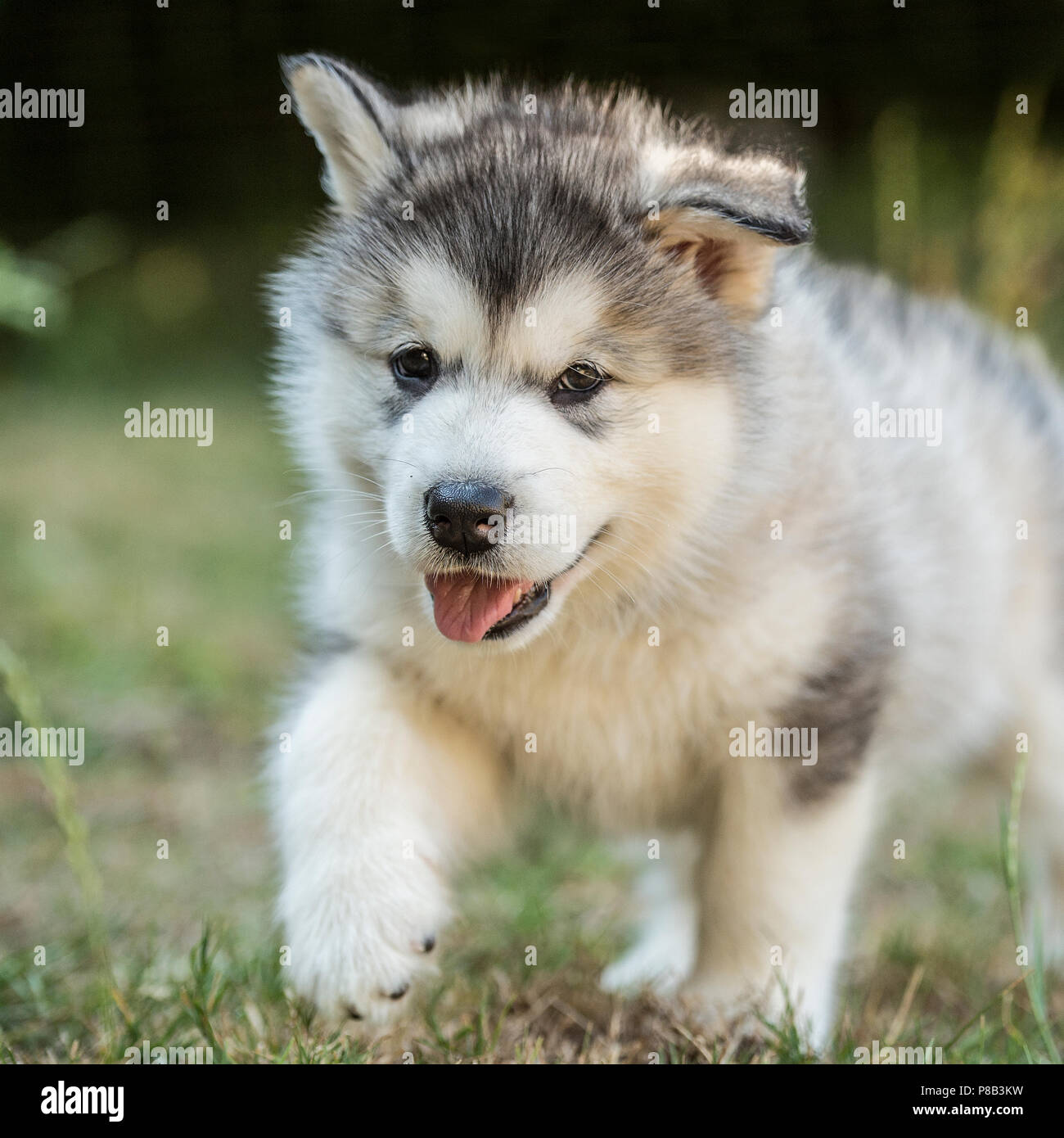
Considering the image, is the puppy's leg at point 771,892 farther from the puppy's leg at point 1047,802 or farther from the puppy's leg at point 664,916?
the puppy's leg at point 1047,802

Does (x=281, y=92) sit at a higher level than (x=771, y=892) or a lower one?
higher

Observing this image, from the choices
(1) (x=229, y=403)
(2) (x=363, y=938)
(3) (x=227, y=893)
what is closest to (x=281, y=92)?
(1) (x=229, y=403)

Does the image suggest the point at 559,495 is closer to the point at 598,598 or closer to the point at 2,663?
the point at 598,598

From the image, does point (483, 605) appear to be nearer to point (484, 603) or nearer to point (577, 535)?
point (484, 603)

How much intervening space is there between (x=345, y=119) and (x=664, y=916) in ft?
7.94

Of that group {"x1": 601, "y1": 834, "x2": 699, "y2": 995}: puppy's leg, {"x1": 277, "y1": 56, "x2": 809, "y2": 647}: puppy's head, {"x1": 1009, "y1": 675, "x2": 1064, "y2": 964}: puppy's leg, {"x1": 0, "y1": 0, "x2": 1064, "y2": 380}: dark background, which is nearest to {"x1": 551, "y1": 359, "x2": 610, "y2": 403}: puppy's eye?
{"x1": 277, "y1": 56, "x2": 809, "y2": 647}: puppy's head

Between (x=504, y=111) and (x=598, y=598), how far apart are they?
1.14m

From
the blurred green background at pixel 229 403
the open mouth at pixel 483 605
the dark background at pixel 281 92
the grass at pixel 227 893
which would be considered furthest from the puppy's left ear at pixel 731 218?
the dark background at pixel 281 92

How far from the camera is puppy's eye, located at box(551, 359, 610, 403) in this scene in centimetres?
266

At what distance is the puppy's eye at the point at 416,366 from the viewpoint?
2.72m

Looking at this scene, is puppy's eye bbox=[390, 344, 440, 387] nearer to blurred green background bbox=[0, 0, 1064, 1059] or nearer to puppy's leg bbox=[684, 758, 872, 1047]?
blurred green background bbox=[0, 0, 1064, 1059]

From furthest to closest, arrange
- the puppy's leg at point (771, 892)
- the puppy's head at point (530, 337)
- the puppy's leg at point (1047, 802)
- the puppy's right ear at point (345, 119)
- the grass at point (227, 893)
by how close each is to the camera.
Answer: the puppy's leg at point (1047, 802) → the puppy's leg at point (771, 892) → the puppy's right ear at point (345, 119) → the grass at point (227, 893) → the puppy's head at point (530, 337)

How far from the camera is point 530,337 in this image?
8.61 ft

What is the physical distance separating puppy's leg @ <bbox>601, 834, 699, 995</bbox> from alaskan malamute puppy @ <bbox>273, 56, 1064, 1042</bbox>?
0.23 m
